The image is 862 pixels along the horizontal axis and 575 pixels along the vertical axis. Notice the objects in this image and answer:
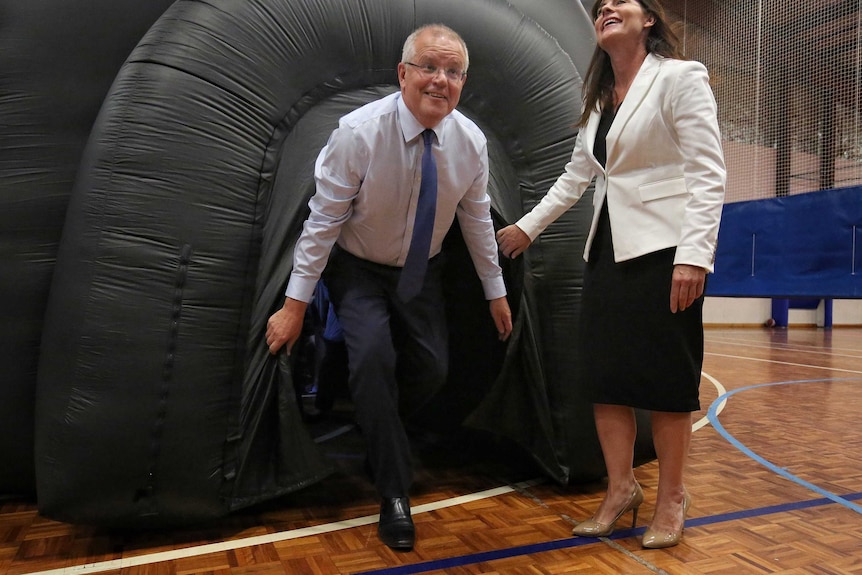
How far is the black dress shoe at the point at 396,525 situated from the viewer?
1808 millimetres

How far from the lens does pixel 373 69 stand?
→ 2246 mm

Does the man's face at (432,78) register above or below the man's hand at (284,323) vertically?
above

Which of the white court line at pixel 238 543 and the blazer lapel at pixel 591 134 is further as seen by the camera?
the blazer lapel at pixel 591 134

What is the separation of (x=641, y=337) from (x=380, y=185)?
80 centimetres

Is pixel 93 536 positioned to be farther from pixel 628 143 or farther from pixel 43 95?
pixel 628 143

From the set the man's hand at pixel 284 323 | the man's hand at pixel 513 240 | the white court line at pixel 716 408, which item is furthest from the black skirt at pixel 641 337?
the white court line at pixel 716 408

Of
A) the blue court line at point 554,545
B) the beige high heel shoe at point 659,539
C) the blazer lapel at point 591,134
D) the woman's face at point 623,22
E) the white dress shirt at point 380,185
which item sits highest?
the woman's face at point 623,22

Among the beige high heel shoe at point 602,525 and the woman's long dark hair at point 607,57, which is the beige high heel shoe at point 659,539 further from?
the woman's long dark hair at point 607,57

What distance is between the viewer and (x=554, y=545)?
1833mm

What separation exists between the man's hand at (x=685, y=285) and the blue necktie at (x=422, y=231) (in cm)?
Answer: 66

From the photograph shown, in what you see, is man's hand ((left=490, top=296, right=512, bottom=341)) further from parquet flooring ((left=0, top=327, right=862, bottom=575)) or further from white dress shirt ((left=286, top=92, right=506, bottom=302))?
parquet flooring ((left=0, top=327, right=862, bottom=575))

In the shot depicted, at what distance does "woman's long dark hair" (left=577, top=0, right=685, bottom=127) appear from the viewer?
1.83 m

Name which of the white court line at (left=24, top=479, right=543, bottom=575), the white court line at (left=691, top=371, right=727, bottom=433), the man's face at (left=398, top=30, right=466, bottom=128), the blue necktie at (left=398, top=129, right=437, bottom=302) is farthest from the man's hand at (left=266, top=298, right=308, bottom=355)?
→ the white court line at (left=691, top=371, right=727, bottom=433)

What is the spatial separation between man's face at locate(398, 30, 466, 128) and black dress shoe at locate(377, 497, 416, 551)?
105 cm
